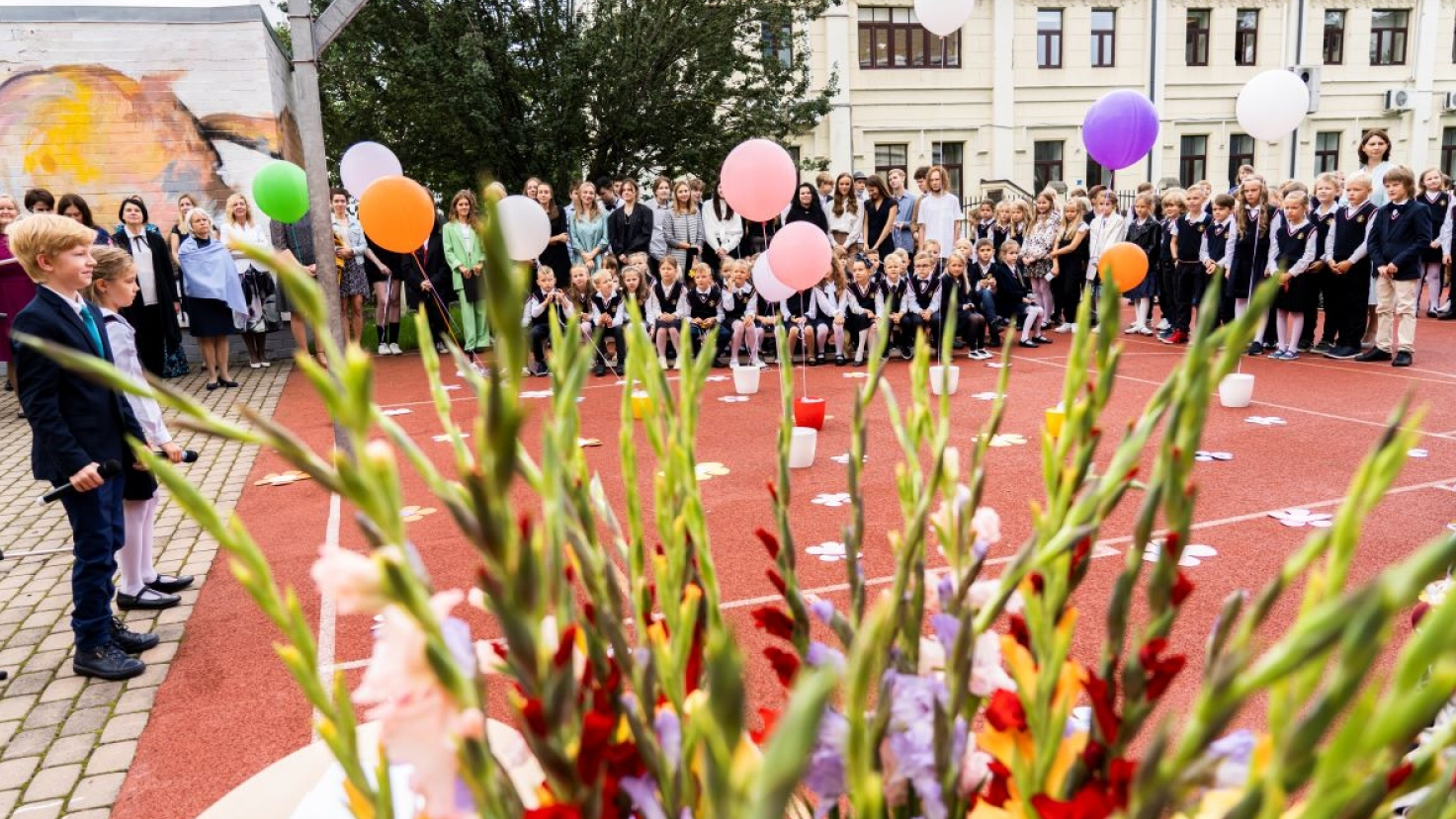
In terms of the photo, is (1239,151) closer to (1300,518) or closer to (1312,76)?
(1312,76)

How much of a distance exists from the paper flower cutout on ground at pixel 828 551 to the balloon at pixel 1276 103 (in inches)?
247

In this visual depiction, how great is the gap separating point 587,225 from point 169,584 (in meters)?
7.21

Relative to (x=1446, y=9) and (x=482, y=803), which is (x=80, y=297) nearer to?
(x=482, y=803)

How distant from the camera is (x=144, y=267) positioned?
924 cm

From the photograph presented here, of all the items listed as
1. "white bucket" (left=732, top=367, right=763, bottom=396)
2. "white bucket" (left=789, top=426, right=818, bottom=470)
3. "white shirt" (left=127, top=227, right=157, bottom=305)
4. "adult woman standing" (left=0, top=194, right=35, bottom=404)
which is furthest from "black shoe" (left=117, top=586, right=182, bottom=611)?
"white shirt" (left=127, top=227, right=157, bottom=305)

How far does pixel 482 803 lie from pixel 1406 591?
0.45m

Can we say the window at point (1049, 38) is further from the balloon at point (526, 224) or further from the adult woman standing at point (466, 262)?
the balloon at point (526, 224)

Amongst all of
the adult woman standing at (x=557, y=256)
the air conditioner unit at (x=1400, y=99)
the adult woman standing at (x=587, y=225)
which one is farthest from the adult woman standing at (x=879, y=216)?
the air conditioner unit at (x=1400, y=99)

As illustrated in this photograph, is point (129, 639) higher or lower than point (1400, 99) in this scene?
lower

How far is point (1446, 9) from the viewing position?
2722 centimetres

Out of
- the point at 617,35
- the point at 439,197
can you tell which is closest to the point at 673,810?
the point at 617,35

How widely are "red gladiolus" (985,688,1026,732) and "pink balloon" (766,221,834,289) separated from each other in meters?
6.59

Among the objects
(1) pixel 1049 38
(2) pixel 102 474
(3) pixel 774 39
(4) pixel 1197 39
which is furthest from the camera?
(4) pixel 1197 39

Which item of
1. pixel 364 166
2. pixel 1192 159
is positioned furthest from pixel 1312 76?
pixel 364 166
